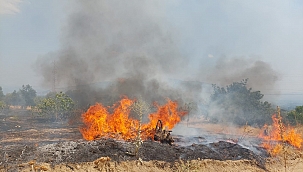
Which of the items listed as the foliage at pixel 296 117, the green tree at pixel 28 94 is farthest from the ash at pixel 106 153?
the green tree at pixel 28 94

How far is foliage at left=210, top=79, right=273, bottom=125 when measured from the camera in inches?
1427

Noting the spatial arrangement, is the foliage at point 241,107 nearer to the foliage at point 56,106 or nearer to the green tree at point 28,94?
the foliage at point 56,106

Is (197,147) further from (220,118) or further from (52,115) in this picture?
(52,115)

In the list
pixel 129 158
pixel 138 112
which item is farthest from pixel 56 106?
pixel 129 158

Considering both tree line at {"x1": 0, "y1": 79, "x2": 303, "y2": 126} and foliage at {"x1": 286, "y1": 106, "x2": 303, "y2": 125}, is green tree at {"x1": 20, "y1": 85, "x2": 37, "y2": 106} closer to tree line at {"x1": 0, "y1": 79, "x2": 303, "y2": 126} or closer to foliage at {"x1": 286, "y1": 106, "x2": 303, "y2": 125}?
tree line at {"x1": 0, "y1": 79, "x2": 303, "y2": 126}

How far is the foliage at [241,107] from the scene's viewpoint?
36.2m

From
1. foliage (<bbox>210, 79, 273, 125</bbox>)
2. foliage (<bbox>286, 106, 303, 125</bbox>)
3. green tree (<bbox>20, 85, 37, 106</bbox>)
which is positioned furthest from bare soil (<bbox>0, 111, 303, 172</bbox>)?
green tree (<bbox>20, 85, 37, 106</bbox>)

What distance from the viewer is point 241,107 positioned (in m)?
36.9

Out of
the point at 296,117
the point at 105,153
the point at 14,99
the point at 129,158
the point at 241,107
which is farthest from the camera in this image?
the point at 14,99

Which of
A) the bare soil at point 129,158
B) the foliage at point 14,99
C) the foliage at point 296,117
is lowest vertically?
the bare soil at point 129,158

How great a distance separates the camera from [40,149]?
438 inches

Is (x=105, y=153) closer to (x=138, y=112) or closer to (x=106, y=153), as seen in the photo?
(x=106, y=153)

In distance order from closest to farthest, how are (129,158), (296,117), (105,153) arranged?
(129,158)
(105,153)
(296,117)

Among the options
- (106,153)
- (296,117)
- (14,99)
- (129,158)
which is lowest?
(129,158)
